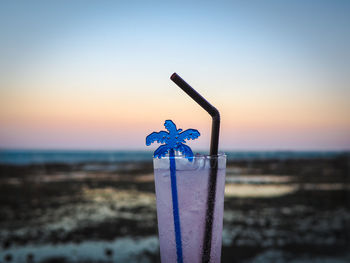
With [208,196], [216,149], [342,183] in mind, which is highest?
[216,149]

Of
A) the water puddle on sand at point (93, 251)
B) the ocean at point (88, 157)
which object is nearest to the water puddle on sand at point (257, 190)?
the water puddle on sand at point (93, 251)

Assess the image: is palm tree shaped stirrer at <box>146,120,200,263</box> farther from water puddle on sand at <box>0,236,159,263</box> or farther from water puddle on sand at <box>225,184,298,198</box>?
water puddle on sand at <box>225,184,298,198</box>

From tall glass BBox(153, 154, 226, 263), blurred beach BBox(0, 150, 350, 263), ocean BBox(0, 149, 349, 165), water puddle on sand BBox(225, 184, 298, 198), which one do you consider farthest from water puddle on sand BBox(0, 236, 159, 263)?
ocean BBox(0, 149, 349, 165)

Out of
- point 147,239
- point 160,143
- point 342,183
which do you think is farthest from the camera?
point 342,183

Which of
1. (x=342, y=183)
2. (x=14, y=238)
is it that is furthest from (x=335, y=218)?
(x=342, y=183)

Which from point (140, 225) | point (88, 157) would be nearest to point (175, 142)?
point (140, 225)

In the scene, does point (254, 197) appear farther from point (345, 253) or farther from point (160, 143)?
point (160, 143)

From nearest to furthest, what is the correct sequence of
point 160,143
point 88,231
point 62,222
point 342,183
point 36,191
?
point 160,143
point 88,231
point 62,222
point 36,191
point 342,183

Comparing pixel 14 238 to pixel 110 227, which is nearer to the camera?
pixel 14 238
